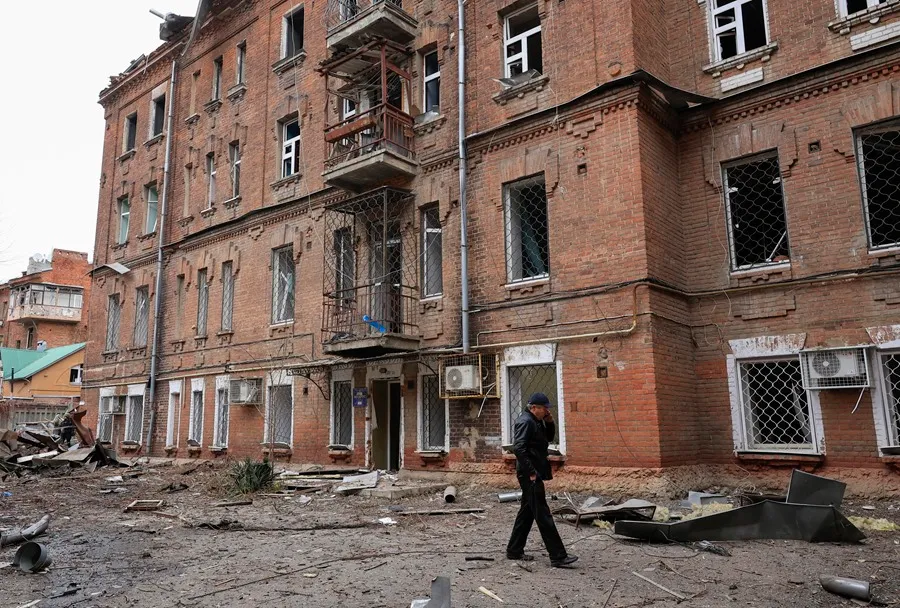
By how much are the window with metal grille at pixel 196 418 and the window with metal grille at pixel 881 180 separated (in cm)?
1634

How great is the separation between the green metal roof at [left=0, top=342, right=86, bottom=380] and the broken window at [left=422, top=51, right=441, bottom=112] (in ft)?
128

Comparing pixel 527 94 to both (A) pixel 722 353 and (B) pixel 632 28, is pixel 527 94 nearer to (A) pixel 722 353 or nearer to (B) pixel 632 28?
(B) pixel 632 28

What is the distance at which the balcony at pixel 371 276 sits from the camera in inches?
531

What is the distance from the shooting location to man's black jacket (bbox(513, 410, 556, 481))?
6668 millimetres

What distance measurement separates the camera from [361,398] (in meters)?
14.5

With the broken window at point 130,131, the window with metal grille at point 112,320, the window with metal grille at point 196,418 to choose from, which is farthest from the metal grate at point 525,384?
the broken window at point 130,131

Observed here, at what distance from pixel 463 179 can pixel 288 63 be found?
7802 mm

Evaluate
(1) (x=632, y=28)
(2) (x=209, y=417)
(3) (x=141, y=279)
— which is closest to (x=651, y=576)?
(1) (x=632, y=28)

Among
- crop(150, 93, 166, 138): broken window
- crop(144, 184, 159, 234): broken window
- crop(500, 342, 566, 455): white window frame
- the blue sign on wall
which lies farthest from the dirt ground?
crop(150, 93, 166, 138): broken window

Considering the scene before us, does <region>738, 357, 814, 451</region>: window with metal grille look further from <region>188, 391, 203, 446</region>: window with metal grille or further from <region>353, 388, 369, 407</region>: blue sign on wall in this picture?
<region>188, 391, 203, 446</region>: window with metal grille

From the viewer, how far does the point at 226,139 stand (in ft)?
64.1

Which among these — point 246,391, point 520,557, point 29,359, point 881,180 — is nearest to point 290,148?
point 246,391

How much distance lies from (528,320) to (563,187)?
→ 2426mm

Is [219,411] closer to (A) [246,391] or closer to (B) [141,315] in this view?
(A) [246,391]
